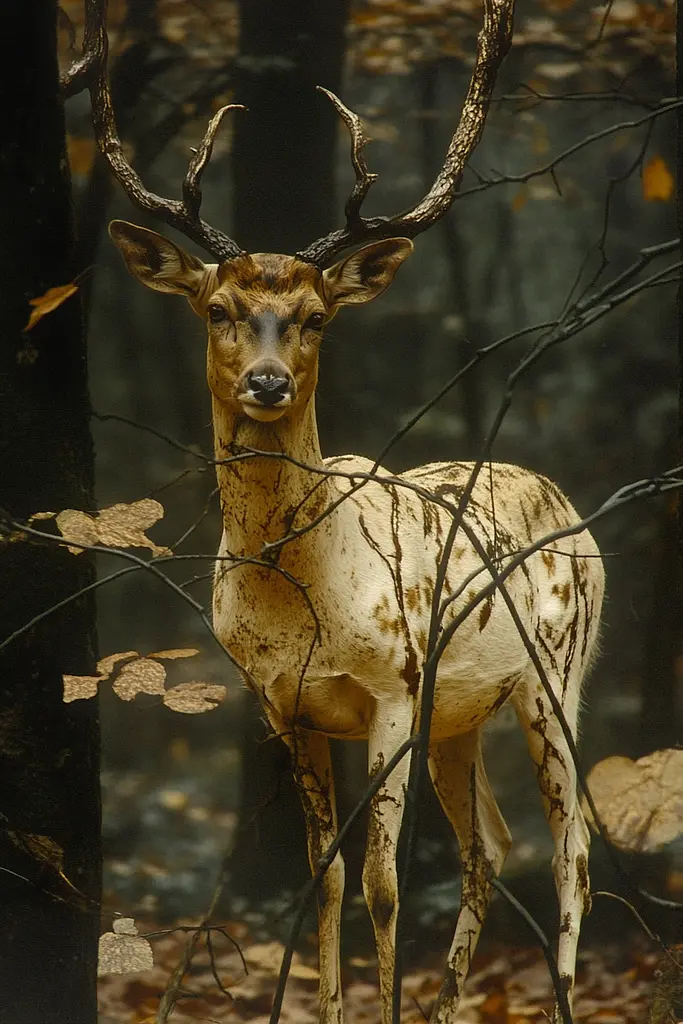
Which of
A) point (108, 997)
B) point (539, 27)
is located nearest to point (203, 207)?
point (539, 27)

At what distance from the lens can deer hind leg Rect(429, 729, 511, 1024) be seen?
349 centimetres

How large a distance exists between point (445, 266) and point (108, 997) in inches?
88.1

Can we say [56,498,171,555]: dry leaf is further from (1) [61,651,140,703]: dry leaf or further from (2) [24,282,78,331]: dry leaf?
(2) [24,282,78,331]: dry leaf

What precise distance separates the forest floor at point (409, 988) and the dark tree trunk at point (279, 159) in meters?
0.23

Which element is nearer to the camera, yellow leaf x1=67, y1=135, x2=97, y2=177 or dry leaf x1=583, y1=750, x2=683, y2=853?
yellow leaf x1=67, y1=135, x2=97, y2=177

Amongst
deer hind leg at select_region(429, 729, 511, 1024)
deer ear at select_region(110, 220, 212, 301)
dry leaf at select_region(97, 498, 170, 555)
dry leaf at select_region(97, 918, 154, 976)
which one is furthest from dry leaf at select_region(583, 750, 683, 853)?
deer ear at select_region(110, 220, 212, 301)

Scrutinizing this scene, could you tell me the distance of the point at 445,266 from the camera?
3512 mm

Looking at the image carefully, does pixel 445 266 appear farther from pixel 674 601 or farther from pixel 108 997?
pixel 108 997

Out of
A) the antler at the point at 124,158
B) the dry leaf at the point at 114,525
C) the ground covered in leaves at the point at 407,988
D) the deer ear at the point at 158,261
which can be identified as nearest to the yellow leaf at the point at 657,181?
the antler at the point at 124,158

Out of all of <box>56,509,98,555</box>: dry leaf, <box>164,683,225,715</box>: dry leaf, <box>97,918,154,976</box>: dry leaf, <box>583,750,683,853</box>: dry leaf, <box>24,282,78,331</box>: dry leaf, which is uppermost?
<box>24,282,78,331</box>: dry leaf

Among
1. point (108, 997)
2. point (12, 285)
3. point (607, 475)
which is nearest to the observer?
point (12, 285)

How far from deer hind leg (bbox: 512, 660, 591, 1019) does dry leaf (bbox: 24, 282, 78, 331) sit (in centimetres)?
158

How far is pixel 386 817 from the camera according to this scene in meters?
2.98

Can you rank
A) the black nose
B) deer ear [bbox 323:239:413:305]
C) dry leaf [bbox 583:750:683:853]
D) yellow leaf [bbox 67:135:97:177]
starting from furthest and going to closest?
1. dry leaf [bbox 583:750:683:853]
2. yellow leaf [bbox 67:135:97:177]
3. deer ear [bbox 323:239:413:305]
4. the black nose
